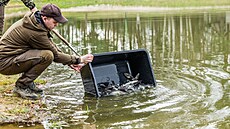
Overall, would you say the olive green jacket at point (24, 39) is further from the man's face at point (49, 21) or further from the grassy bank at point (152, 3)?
the grassy bank at point (152, 3)

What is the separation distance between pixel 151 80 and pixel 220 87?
1.21m

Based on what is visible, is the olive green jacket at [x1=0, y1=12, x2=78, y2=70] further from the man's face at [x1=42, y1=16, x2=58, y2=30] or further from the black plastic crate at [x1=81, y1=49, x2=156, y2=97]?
the black plastic crate at [x1=81, y1=49, x2=156, y2=97]

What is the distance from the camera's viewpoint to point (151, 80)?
7.51 m

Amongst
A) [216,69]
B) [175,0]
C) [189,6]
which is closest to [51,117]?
[216,69]

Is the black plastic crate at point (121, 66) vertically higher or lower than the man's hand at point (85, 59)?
lower

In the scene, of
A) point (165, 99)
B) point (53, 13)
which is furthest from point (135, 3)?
point (53, 13)

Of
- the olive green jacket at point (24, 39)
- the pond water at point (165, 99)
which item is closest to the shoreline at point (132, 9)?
the pond water at point (165, 99)

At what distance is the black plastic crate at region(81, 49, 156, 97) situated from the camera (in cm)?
757

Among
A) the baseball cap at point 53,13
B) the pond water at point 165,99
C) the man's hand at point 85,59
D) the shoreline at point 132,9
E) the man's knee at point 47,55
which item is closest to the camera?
the pond water at point 165,99

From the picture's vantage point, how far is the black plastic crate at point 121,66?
757cm

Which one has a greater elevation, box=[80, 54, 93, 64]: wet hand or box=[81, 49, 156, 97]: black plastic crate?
box=[80, 54, 93, 64]: wet hand

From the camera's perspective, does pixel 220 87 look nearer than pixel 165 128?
No

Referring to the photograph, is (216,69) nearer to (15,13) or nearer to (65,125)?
(65,125)

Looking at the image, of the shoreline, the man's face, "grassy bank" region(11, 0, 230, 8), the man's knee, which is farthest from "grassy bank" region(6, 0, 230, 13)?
the man's face
